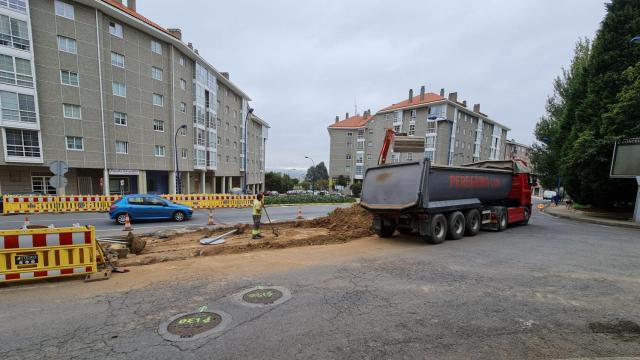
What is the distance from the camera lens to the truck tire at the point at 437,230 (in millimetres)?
8203

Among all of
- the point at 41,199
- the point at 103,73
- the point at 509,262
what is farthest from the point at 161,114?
the point at 509,262

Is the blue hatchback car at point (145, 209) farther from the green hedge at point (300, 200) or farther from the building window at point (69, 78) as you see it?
the building window at point (69, 78)

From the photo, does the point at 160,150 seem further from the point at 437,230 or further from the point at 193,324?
the point at 193,324

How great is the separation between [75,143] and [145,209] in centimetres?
1541

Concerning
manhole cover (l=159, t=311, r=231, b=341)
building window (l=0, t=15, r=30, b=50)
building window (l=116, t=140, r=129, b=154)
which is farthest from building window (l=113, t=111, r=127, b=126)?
manhole cover (l=159, t=311, r=231, b=341)

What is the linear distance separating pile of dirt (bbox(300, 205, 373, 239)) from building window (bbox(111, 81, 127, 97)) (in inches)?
913

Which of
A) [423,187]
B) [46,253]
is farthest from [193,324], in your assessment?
[423,187]

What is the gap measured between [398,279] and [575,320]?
8.48ft

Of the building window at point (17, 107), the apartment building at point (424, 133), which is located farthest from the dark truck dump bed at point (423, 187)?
the apartment building at point (424, 133)

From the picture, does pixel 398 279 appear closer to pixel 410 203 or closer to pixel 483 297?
pixel 483 297

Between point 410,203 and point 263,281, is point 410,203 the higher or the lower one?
the higher one

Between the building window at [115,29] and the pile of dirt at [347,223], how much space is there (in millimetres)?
25467

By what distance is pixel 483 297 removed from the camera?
4.53 meters

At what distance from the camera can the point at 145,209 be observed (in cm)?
1302
